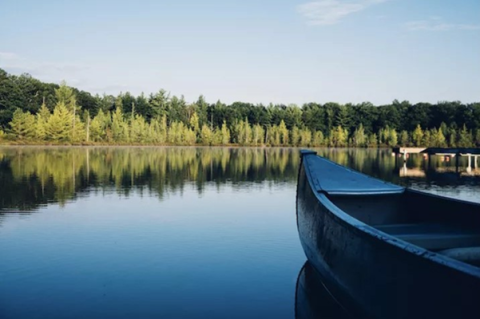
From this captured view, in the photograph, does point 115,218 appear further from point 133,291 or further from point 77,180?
point 77,180

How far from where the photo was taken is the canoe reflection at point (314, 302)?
6.38 m

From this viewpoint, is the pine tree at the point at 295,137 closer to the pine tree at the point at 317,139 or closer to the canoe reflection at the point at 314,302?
the pine tree at the point at 317,139

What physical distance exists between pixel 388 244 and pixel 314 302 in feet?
9.55

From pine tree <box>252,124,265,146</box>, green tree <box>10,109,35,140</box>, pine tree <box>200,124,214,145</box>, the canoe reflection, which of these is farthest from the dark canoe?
pine tree <box>252,124,265,146</box>

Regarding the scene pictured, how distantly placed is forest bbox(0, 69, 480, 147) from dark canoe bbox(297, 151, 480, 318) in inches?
2859

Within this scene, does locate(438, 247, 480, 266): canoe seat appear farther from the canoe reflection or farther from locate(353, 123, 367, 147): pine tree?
locate(353, 123, 367, 147): pine tree

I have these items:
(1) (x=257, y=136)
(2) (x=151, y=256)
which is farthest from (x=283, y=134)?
(2) (x=151, y=256)

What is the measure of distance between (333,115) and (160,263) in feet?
340

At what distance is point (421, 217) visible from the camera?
8.25 metres

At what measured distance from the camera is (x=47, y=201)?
15531mm

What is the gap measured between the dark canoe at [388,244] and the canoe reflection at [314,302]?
329 mm

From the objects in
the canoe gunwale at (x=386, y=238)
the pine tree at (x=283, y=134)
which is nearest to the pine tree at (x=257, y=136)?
the pine tree at (x=283, y=134)

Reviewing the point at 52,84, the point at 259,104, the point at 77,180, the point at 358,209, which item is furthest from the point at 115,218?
the point at 259,104

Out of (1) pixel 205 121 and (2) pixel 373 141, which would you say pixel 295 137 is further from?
(1) pixel 205 121
